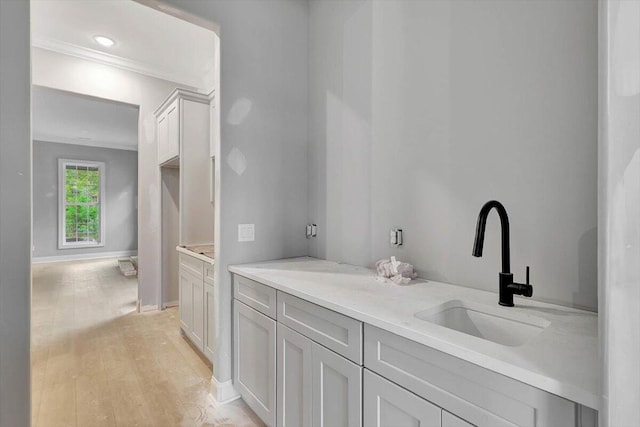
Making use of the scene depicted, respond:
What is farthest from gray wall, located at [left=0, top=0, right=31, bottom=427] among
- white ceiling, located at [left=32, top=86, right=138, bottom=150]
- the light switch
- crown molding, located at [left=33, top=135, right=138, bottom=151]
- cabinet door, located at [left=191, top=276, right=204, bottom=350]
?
crown molding, located at [left=33, top=135, right=138, bottom=151]

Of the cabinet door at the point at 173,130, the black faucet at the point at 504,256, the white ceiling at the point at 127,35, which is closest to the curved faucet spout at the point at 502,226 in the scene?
the black faucet at the point at 504,256

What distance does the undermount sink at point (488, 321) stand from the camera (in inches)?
44.5

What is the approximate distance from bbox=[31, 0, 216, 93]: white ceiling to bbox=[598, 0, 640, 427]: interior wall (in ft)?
9.19

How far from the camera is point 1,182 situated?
4.36 ft

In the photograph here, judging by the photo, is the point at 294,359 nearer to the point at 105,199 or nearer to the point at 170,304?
the point at 170,304

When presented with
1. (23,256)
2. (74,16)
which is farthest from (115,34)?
(23,256)

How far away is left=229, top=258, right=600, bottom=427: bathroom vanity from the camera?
2.52 feet

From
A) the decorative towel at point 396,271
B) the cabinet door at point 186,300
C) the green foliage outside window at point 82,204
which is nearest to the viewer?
the decorative towel at point 396,271

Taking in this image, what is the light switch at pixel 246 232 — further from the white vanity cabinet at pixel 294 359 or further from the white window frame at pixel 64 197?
the white window frame at pixel 64 197

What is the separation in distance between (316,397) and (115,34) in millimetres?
3665

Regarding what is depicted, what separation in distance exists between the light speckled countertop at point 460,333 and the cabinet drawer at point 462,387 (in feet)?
0.10

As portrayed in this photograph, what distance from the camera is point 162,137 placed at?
3822 millimetres

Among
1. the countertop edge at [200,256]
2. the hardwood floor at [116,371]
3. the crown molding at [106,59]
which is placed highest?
the crown molding at [106,59]

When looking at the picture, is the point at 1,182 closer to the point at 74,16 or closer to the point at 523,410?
the point at 523,410
